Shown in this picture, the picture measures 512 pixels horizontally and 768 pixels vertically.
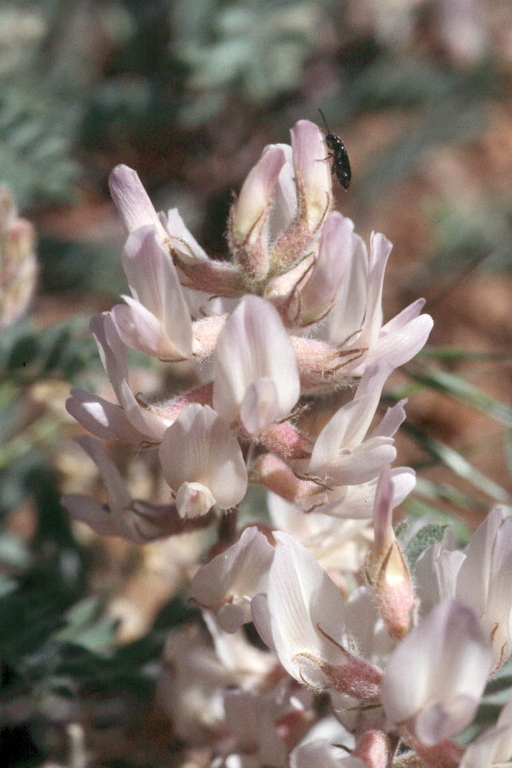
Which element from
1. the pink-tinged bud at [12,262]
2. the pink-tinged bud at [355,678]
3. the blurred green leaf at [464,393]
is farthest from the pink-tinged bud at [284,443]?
the pink-tinged bud at [12,262]

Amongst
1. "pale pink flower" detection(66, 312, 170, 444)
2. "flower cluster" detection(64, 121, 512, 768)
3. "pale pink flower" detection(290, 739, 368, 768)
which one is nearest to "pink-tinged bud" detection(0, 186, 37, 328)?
"flower cluster" detection(64, 121, 512, 768)

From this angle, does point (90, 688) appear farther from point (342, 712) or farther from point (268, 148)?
point (268, 148)

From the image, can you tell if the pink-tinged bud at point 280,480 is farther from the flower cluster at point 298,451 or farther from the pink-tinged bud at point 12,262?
the pink-tinged bud at point 12,262

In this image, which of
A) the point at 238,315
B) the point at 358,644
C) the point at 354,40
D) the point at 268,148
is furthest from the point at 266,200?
the point at 354,40

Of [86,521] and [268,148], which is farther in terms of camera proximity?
[86,521]

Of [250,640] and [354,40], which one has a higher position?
[354,40]

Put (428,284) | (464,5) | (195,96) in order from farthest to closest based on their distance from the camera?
1. (464,5)
2. (428,284)
3. (195,96)

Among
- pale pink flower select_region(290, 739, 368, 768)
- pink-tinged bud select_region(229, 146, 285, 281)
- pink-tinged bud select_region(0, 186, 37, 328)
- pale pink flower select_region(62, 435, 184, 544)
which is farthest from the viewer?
pink-tinged bud select_region(0, 186, 37, 328)

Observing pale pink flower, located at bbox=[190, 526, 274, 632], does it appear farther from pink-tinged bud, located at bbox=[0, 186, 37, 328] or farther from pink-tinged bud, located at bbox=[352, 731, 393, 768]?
pink-tinged bud, located at bbox=[0, 186, 37, 328]
